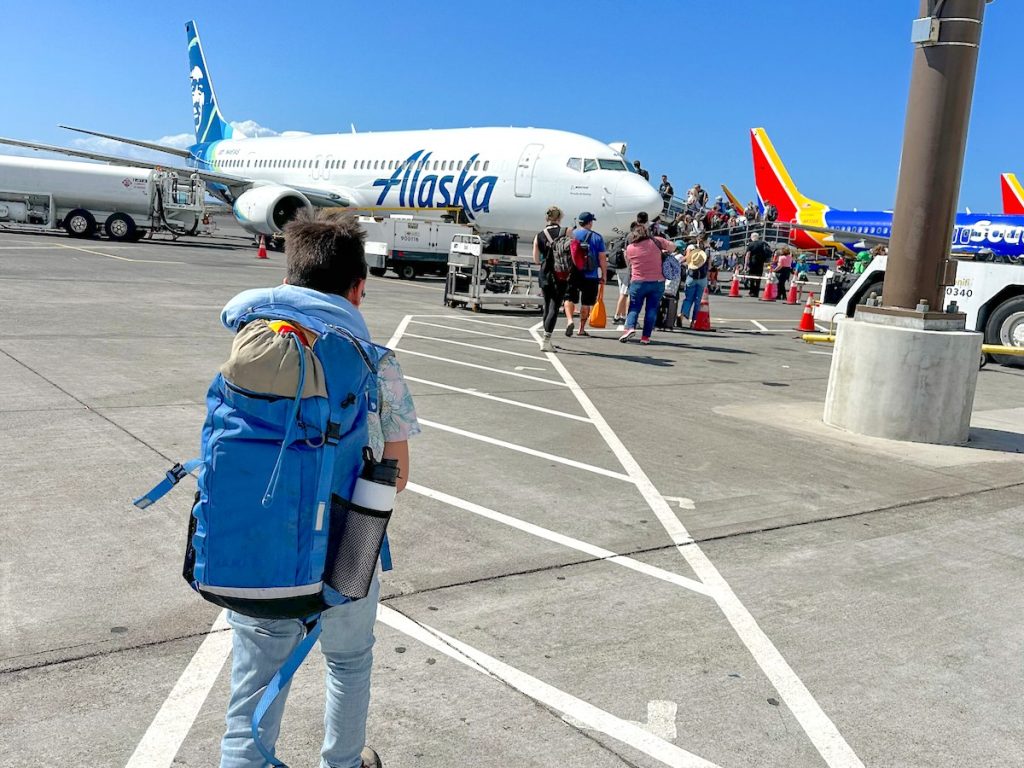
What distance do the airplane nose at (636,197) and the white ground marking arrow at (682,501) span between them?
1683cm

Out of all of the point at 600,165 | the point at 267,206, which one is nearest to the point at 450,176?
the point at 600,165

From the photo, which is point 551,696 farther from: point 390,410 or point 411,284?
point 411,284

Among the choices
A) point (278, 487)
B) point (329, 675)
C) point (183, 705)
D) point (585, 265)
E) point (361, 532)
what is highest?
point (585, 265)

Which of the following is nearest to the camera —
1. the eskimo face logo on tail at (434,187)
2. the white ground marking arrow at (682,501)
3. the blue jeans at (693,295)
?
the white ground marking arrow at (682,501)

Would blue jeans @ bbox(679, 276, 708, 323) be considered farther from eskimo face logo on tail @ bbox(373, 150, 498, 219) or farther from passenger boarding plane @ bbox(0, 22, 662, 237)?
eskimo face logo on tail @ bbox(373, 150, 498, 219)

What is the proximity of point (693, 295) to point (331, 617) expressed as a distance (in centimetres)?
1487

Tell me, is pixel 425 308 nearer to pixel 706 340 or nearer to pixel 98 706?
pixel 706 340

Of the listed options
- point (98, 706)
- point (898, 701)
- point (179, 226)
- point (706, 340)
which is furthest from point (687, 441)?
point (179, 226)

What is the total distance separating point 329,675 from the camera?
8.75 ft

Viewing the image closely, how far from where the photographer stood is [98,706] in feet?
10.4

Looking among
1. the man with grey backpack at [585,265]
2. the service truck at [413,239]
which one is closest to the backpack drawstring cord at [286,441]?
the man with grey backpack at [585,265]

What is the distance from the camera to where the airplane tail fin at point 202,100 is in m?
42.3

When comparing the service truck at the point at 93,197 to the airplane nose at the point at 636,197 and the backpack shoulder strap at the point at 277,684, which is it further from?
the backpack shoulder strap at the point at 277,684

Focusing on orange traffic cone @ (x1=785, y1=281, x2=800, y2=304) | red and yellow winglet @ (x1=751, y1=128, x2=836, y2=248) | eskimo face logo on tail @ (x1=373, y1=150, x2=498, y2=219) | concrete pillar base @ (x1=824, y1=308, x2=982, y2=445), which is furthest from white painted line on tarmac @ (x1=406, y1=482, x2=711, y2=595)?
red and yellow winglet @ (x1=751, y1=128, x2=836, y2=248)
